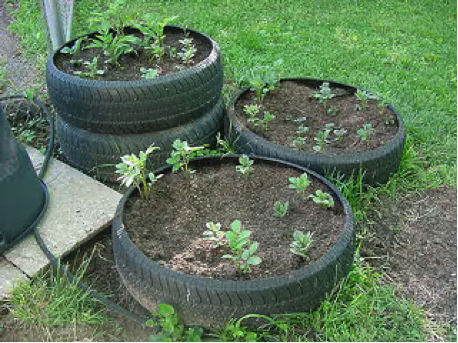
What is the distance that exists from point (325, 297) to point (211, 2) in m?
4.99

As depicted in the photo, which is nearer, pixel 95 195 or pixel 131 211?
pixel 131 211

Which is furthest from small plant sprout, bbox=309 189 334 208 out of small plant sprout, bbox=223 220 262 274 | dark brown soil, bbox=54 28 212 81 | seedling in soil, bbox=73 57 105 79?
seedling in soil, bbox=73 57 105 79

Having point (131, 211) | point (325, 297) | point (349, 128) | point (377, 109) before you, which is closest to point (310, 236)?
point (325, 297)

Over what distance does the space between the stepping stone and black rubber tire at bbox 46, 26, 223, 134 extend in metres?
0.39

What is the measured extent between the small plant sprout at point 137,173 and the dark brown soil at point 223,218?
66 millimetres

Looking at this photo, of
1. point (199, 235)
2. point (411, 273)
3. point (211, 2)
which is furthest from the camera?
point (211, 2)

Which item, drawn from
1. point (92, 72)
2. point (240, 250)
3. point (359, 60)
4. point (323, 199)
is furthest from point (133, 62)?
point (359, 60)

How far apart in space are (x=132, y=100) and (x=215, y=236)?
109 cm

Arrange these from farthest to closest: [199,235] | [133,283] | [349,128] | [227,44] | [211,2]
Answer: [211,2] → [227,44] → [349,128] → [199,235] → [133,283]

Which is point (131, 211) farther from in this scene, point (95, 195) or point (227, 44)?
point (227, 44)

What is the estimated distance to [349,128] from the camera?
3555mm

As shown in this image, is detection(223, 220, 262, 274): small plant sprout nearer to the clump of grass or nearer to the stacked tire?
the clump of grass

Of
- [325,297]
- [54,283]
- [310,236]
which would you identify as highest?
[310,236]

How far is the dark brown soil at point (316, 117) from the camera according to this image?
338 cm
